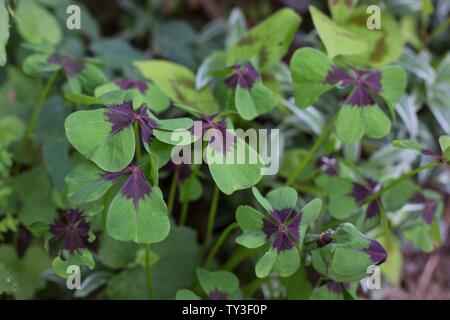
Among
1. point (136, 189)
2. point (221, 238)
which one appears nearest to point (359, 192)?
point (221, 238)

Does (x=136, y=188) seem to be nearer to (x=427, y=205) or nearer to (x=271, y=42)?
(x=271, y=42)

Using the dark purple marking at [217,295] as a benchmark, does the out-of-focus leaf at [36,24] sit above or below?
above

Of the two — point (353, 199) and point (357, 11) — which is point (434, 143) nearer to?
point (357, 11)

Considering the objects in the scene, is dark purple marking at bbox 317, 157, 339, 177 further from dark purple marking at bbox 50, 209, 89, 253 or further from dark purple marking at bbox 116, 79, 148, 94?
dark purple marking at bbox 50, 209, 89, 253

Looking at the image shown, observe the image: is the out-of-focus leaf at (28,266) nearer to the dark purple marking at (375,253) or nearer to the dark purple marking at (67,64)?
the dark purple marking at (67,64)

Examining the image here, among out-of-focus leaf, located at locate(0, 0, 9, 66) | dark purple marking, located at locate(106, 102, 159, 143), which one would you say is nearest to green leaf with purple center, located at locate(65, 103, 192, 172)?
dark purple marking, located at locate(106, 102, 159, 143)

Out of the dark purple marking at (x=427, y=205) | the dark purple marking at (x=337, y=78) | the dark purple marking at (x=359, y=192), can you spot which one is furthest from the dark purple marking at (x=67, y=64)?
the dark purple marking at (x=427, y=205)

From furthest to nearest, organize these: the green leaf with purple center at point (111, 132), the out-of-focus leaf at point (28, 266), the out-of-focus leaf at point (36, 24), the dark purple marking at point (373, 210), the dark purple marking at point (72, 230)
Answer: the out-of-focus leaf at point (36, 24), the out-of-focus leaf at point (28, 266), the dark purple marking at point (373, 210), the dark purple marking at point (72, 230), the green leaf with purple center at point (111, 132)
